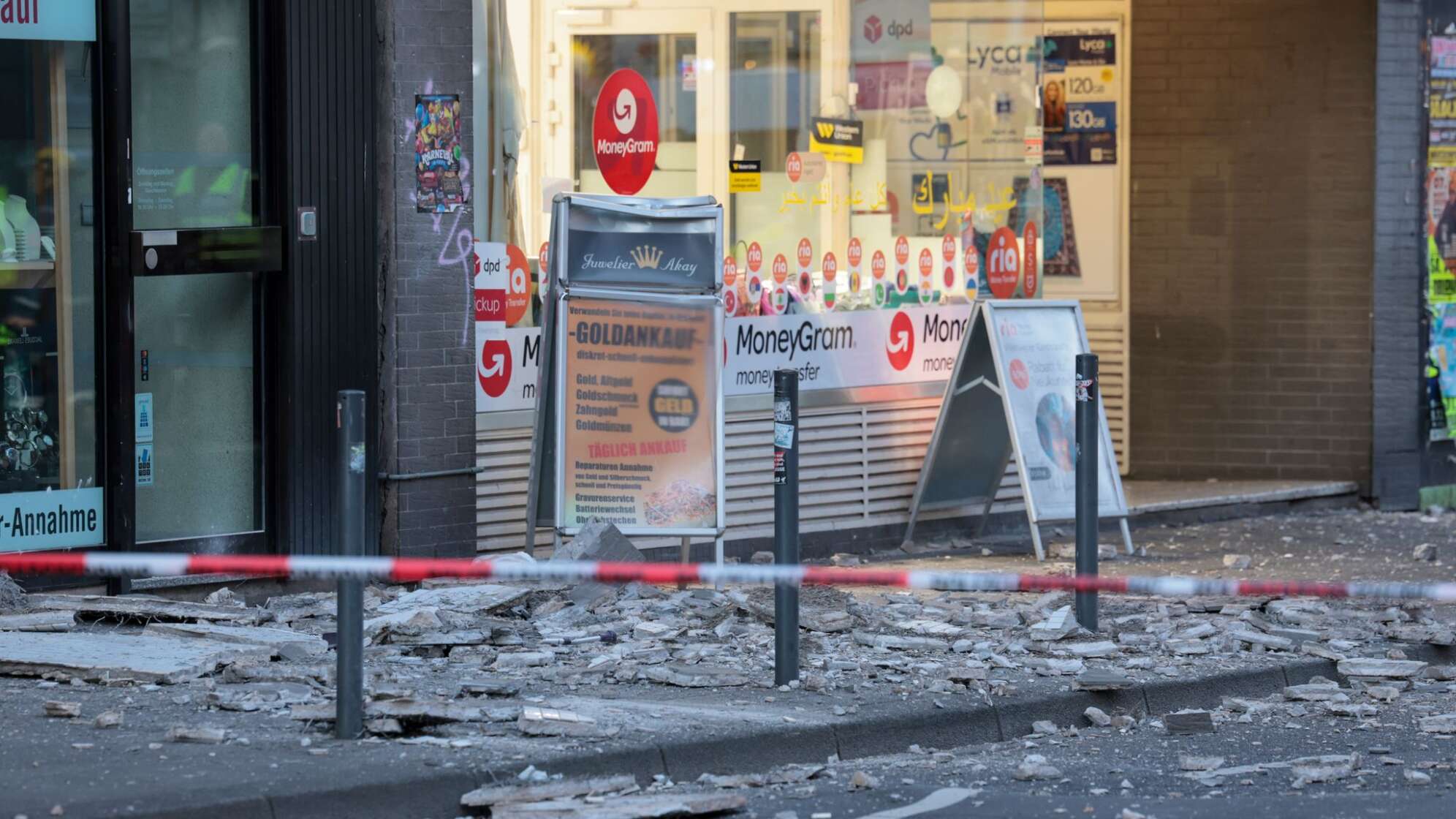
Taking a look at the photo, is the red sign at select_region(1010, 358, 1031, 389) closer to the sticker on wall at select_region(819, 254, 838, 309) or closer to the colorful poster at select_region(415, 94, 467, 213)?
the sticker on wall at select_region(819, 254, 838, 309)

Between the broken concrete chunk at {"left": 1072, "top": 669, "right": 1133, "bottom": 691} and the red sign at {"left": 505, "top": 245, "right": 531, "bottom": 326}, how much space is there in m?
3.75

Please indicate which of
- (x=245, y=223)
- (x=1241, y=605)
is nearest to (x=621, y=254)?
(x=245, y=223)

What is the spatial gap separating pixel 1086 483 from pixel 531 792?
11.0 feet

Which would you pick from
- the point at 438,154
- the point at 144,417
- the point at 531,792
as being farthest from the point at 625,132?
the point at 531,792

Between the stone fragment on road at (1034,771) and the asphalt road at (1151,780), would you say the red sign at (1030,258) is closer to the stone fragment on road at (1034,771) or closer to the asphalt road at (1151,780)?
the asphalt road at (1151,780)

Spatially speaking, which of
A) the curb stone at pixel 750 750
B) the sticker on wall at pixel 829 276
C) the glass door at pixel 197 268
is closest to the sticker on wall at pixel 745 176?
the sticker on wall at pixel 829 276

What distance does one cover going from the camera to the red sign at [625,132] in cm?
1088

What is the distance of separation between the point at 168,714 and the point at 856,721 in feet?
7.35

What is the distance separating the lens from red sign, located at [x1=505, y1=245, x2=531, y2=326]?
10.3 meters

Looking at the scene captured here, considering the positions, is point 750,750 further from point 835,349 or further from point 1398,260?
point 1398,260

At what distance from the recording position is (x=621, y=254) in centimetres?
991

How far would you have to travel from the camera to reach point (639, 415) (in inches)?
392

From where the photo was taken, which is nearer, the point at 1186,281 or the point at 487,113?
the point at 487,113

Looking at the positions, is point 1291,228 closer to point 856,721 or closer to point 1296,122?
point 1296,122
